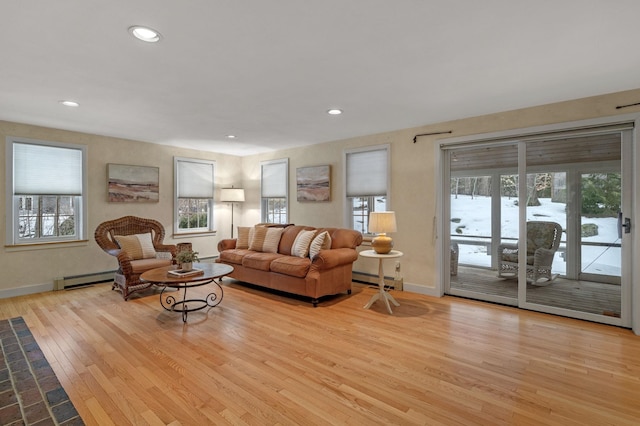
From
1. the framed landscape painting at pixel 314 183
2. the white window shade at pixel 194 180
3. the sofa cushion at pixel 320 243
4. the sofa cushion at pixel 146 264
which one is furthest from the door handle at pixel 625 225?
the white window shade at pixel 194 180

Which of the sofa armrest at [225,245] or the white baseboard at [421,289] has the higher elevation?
the sofa armrest at [225,245]

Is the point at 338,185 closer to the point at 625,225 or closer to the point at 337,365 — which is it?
the point at 337,365

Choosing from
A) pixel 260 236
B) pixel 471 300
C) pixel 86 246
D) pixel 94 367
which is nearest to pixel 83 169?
pixel 86 246

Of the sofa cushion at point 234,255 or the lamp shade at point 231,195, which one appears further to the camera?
the lamp shade at point 231,195

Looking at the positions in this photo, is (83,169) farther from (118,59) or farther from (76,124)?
(118,59)

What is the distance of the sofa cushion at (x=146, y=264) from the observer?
14.8 feet

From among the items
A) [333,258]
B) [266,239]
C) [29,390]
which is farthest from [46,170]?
[333,258]

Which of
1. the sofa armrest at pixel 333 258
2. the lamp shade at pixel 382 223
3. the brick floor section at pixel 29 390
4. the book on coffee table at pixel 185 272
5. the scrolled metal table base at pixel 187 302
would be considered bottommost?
the brick floor section at pixel 29 390

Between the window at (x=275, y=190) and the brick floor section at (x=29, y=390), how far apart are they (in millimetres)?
4315

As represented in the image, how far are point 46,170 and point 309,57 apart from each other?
15.3ft

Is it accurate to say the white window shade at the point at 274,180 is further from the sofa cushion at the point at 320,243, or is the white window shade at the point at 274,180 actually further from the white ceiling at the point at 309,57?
the white ceiling at the point at 309,57

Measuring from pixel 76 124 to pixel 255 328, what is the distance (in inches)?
157

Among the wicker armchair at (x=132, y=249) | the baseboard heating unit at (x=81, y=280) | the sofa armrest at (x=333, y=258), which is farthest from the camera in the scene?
the baseboard heating unit at (x=81, y=280)

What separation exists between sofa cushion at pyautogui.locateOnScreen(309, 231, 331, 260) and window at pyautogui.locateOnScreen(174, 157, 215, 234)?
3.19 meters
